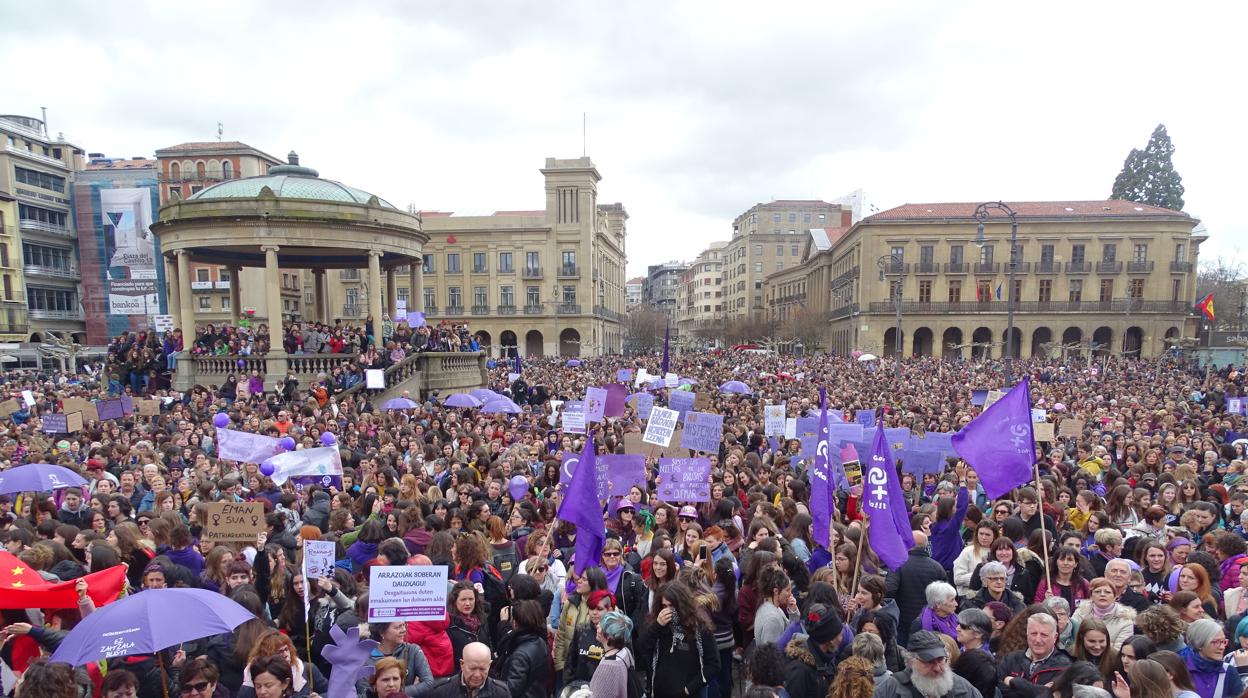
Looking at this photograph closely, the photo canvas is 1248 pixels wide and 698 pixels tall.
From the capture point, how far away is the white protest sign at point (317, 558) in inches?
208

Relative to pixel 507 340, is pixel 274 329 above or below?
above

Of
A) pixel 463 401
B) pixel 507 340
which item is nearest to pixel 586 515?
pixel 463 401

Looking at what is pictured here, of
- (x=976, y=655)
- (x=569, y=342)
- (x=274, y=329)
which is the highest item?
(x=274, y=329)

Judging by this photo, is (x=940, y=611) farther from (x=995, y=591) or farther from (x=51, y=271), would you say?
(x=51, y=271)

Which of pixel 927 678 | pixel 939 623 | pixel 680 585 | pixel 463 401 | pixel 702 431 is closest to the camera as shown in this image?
pixel 927 678

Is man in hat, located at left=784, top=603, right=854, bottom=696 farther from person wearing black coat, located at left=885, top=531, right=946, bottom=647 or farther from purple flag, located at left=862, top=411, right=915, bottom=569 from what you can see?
purple flag, located at left=862, top=411, right=915, bottom=569

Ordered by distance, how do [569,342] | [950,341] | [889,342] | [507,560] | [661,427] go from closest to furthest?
[507,560]
[661,427]
[889,342]
[950,341]
[569,342]

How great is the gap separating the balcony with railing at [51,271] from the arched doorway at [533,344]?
3819cm

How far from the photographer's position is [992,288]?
6406cm

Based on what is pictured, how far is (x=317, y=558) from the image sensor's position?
5.36 metres

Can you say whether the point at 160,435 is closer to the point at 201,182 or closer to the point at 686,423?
the point at 686,423

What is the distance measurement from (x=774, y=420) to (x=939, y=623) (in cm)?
884

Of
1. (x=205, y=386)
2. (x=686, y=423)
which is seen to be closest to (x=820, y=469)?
(x=686, y=423)

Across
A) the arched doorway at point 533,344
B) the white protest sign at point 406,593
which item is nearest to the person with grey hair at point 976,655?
the white protest sign at point 406,593
